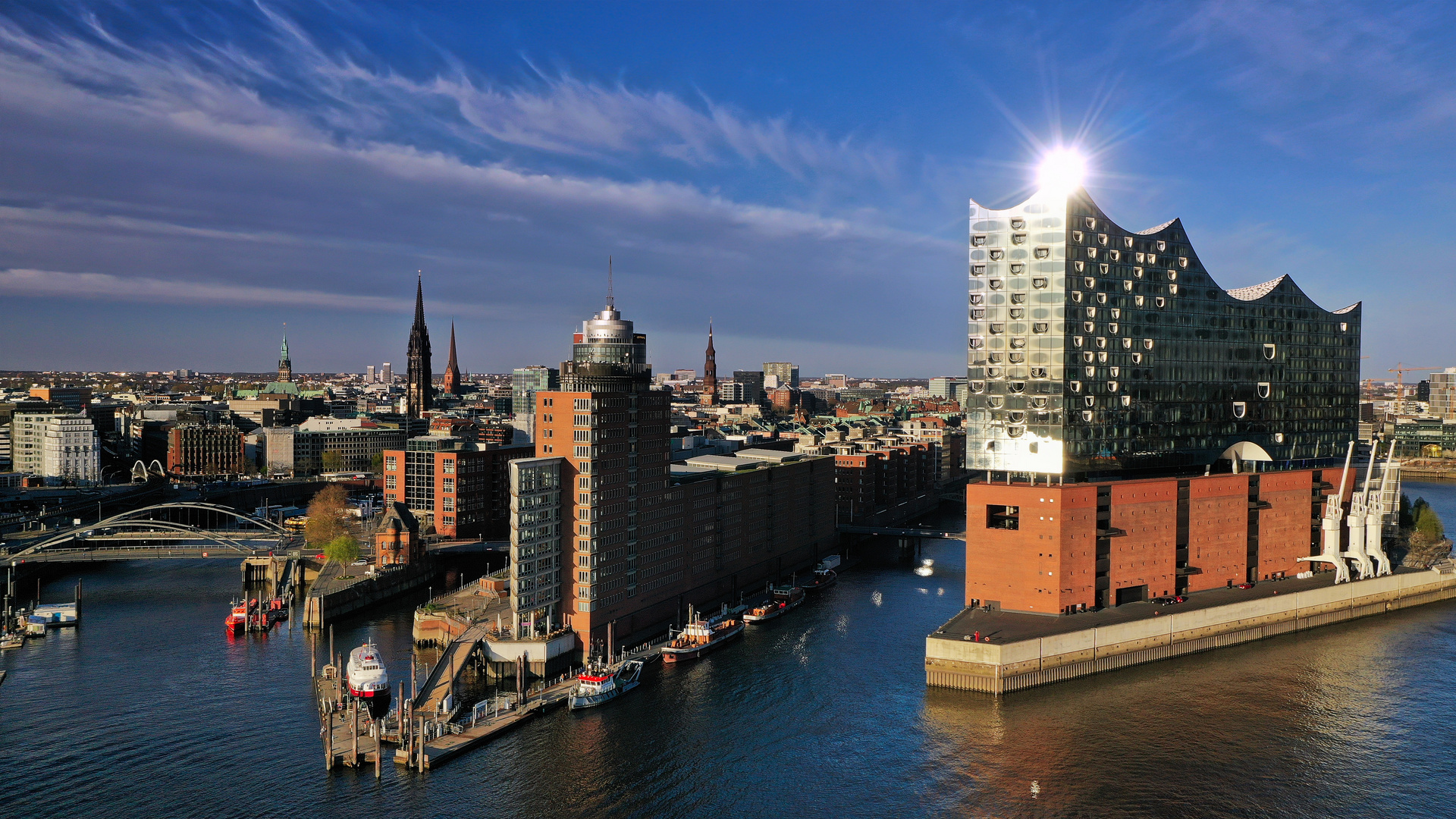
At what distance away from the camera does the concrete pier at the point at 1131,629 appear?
2618 inches

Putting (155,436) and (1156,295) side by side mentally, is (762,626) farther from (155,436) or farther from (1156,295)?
(155,436)

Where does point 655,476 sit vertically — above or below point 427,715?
above

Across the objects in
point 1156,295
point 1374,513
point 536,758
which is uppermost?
point 1156,295

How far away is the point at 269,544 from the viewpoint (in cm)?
10869

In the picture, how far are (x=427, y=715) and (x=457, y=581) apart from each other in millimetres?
42818

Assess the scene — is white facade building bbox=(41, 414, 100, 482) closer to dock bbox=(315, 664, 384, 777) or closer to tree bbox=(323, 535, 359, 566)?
tree bbox=(323, 535, 359, 566)

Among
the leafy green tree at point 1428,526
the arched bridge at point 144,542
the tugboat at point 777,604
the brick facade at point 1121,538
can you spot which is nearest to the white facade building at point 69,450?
the arched bridge at point 144,542

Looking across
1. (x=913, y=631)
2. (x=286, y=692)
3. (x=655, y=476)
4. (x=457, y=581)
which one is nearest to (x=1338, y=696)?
(x=913, y=631)

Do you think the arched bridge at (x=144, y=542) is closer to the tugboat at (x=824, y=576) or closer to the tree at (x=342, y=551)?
the tree at (x=342, y=551)

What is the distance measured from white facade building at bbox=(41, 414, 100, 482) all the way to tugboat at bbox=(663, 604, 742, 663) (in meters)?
122

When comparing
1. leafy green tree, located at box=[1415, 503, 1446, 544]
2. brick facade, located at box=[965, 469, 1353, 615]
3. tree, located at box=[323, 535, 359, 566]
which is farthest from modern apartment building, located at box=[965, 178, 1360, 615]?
tree, located at box=[323, 535, 359, 566]

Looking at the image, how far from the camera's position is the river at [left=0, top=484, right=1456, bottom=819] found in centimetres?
5012

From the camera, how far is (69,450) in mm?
161125

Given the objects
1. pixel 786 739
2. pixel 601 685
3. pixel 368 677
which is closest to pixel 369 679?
pixel 368 677
